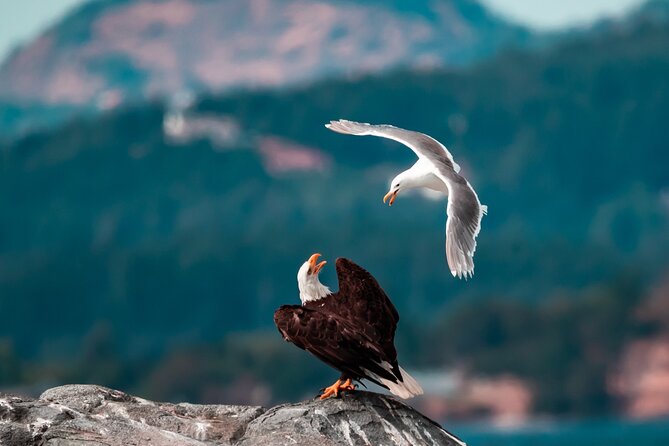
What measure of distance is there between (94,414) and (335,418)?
1798mm

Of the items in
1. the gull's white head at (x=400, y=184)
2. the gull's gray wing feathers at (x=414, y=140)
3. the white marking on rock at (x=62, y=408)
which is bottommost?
the white marking on rock at (x=62, y=408)

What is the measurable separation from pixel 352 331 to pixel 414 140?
4083 mm

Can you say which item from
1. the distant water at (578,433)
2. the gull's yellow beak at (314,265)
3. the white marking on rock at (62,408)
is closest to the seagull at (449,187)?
the gull's yellow beak at (314,265)

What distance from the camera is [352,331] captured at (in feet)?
48.9

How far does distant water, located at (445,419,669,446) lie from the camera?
109000mm

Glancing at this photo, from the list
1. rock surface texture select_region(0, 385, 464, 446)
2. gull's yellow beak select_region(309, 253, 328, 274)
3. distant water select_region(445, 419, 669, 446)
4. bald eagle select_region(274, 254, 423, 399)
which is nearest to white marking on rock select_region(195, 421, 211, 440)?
rock surface texture select_region(0, 385, 464, 446)

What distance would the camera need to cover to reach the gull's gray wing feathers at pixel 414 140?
18.1 m

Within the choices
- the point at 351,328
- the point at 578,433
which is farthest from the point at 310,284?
the point at 578,433

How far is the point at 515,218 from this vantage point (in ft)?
638

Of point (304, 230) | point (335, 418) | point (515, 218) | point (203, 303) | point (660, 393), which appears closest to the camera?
point (335, 418)

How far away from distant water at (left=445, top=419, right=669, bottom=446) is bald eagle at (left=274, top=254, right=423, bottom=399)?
295 feet

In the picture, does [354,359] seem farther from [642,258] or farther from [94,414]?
[642,258]

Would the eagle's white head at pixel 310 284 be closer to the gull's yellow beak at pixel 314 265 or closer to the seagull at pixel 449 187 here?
the gull's yellow beak at pixel 314 265

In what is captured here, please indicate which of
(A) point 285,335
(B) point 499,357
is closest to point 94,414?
(A) point 285,335
